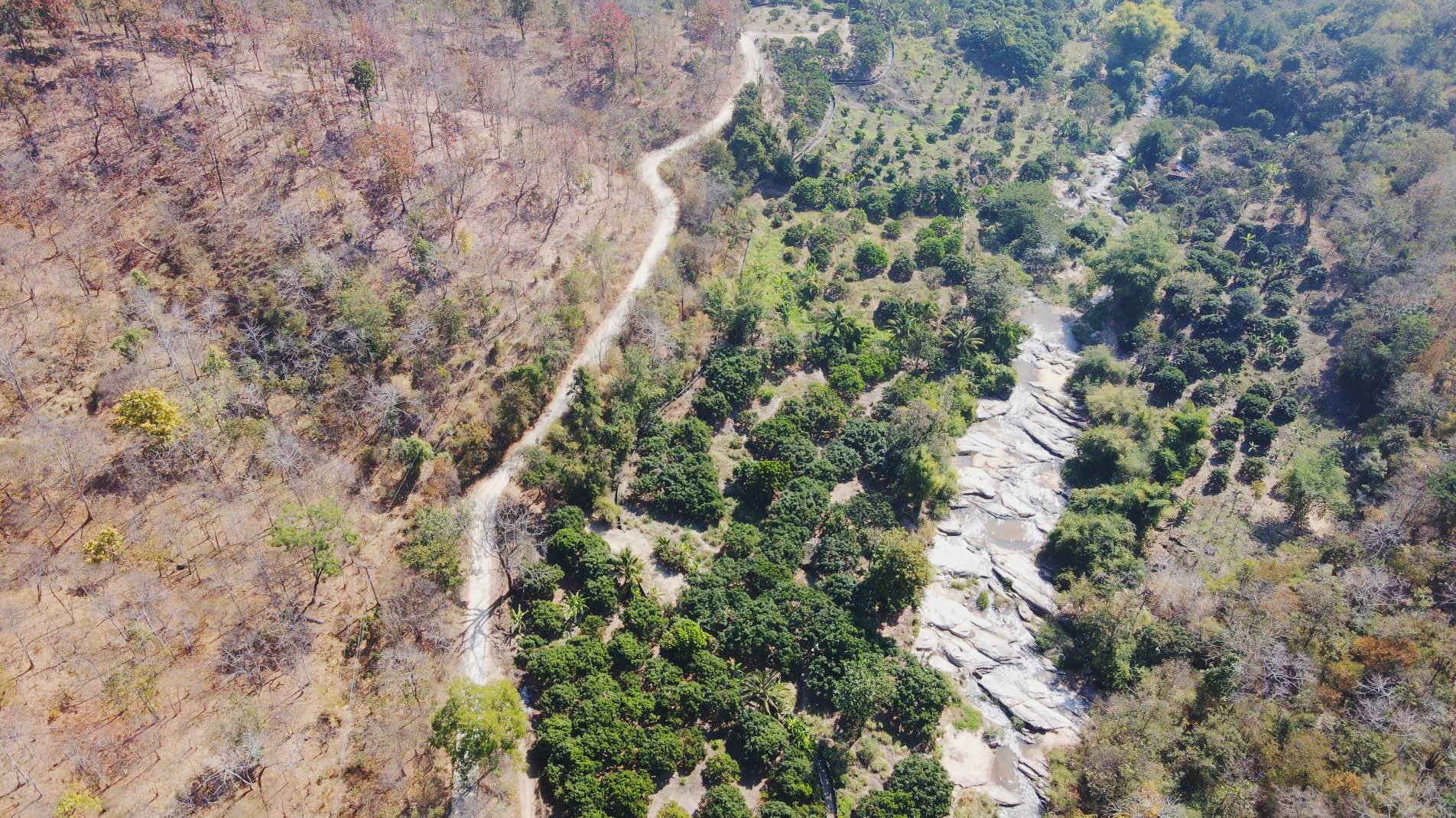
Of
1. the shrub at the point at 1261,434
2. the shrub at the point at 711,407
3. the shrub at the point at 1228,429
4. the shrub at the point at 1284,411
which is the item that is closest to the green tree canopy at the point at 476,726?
the shrub at the point at 711,407

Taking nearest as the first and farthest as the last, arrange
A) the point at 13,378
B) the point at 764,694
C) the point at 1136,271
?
the point at 764,694
the point at 13,378
the point at 1136,271

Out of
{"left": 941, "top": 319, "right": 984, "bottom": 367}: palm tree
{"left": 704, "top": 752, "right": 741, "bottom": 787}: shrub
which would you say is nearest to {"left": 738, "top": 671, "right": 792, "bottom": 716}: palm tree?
{"left": 704, "top": 752, "right": 741, "bottom": 787}: shrub

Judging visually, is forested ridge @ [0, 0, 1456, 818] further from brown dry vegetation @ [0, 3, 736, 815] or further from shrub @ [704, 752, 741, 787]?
brown dry vegetation @ [0, 3, 736, 815]

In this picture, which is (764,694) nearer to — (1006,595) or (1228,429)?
(1006,595)

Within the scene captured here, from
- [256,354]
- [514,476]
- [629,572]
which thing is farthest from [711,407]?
[256,354]

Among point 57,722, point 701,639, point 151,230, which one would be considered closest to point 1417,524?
point 701,639

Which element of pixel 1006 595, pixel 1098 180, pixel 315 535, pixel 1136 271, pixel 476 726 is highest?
pixel 1098 180

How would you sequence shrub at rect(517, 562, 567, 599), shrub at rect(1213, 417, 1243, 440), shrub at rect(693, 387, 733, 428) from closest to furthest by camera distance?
1. shrub at rect(517, 562, 567, 599)
2. shrub at rect(693, 387, 733, 428)
3. shrub at rect(1213, 417, 1243, 440)

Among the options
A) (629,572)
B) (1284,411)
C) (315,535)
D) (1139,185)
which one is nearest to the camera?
(315,535)
